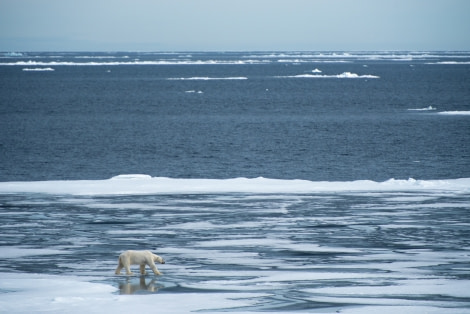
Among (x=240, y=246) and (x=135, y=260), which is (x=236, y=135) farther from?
(x=135, y=260)

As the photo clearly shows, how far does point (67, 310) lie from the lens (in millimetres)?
10383

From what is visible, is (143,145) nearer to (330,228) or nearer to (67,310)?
(330,228)

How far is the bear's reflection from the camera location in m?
11.5

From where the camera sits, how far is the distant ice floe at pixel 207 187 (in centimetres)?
2272

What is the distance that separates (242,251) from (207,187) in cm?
913

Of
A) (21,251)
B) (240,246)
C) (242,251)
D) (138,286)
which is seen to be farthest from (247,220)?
(138,286)

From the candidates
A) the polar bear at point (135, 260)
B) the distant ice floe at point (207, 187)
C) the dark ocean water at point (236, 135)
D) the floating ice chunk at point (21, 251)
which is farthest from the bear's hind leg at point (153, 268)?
the dark ocean water at point (236, 135)

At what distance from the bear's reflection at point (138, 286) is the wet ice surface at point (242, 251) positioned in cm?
1

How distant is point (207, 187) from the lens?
23391 mm

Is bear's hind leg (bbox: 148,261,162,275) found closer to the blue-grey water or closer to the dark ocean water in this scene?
the blue-grey water

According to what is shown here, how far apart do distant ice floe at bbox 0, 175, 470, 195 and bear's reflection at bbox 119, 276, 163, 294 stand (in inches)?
402

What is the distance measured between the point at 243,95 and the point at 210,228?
85.5 m

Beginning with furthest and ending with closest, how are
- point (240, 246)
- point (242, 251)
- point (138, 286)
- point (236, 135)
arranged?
point (236, 135) < point (240, 246) < point (242, 251) < point (138, 286)

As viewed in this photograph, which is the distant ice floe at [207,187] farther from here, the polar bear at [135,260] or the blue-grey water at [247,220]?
the polar bear at [135,260]
